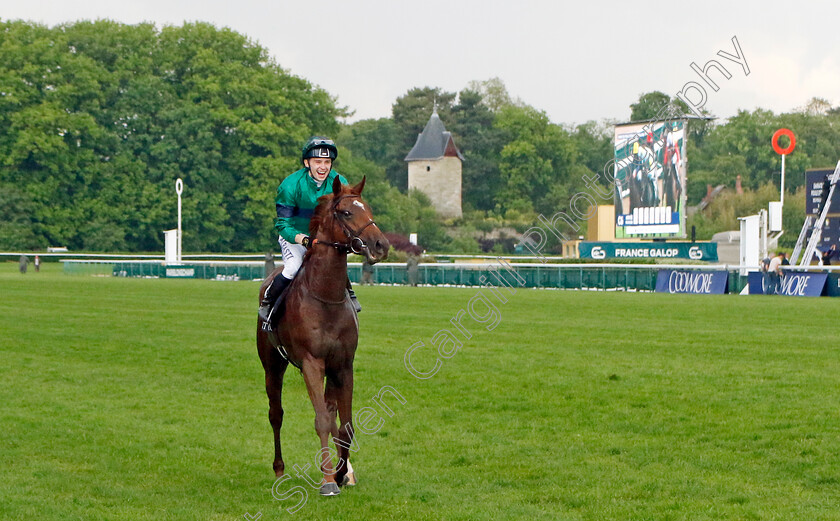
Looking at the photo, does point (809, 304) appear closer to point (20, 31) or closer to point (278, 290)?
point (278, 290)

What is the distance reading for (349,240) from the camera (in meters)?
6.92

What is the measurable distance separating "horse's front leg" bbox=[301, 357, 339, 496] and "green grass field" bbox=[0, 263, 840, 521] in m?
0.13

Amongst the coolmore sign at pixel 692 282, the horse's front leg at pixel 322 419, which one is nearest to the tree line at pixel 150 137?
the coolmore sign at pixel 692 282

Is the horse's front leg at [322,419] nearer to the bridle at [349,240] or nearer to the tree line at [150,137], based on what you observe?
the bridle at [349,240]

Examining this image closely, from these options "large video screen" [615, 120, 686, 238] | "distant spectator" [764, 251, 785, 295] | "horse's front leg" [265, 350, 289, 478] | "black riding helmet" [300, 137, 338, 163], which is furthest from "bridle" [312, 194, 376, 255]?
"large video screen" [615, 120, 686, 238]

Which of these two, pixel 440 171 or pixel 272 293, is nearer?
pixel 272 293

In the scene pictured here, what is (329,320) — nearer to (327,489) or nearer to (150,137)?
(327,489)

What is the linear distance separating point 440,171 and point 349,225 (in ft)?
279

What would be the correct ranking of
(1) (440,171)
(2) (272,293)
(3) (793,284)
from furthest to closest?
(1) (440,171)
(3) (793,284)
(2) (272,293)

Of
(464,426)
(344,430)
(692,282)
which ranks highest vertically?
(344,430)

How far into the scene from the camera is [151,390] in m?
12.1

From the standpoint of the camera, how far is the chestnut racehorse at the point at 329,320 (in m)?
7.00

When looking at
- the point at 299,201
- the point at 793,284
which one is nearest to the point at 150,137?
the point at 793,284

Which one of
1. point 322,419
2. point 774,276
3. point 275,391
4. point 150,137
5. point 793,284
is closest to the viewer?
point 322,419
